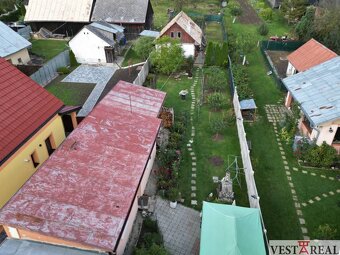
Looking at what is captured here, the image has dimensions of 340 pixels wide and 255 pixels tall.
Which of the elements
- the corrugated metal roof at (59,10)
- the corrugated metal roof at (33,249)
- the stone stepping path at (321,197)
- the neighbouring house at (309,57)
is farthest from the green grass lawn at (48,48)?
the stone stepping path at (321,197)

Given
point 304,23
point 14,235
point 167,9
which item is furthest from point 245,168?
point 167,9

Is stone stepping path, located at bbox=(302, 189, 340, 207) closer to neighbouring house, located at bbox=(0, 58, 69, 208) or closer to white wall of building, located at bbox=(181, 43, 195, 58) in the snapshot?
neighbouring house, located at bbox=(0, 58, 69, 208)

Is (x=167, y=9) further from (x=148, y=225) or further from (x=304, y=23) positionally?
(x=148, y=225)

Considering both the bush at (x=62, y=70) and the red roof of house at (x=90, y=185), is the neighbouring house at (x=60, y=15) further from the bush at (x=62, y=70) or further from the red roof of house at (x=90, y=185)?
the red roof of house at (x=90, y=185)

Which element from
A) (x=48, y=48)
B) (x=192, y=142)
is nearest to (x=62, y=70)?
(x=48, y=48)

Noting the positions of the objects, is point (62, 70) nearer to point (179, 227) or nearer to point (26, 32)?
→ point (26, 32)

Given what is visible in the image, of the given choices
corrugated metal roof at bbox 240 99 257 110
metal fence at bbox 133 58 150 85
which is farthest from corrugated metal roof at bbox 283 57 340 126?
metal fence at bbox 133 58 150 85
